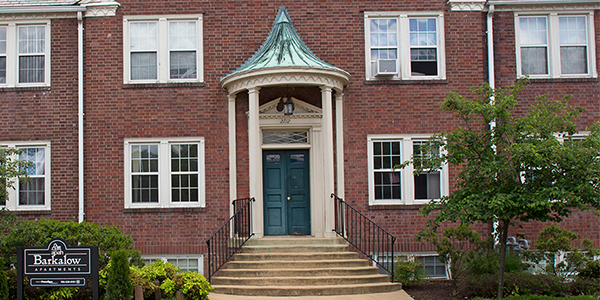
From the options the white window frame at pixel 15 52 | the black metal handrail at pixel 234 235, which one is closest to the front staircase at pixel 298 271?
the black metal handrail at pixel 234 235

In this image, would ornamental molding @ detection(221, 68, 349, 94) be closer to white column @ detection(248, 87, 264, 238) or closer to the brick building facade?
white column @ detection(248, 87, 264, 238)

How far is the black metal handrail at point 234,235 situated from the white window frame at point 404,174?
112 inches

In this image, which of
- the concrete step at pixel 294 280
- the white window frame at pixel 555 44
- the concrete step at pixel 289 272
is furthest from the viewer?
the white window frame at pixel 555 44

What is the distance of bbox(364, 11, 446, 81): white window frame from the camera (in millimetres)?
13305

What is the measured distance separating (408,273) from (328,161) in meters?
2.77

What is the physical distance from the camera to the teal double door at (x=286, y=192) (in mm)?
13133

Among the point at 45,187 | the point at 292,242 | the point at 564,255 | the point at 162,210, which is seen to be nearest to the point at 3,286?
the point at 162,210

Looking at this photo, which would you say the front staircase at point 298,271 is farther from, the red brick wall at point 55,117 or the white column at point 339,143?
the red brick wall at point 55,117

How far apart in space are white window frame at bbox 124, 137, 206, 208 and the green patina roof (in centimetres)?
201

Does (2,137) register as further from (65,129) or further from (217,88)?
(217,88)

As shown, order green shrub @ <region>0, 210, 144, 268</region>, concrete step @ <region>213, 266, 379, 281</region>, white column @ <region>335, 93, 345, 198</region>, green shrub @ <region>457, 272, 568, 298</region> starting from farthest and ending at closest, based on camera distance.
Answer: white column @ <region>335, 93, 345, 198</region>, concrete step @ <region>213, 266, 379, 281</region>, green shrub @ <region>457, 272, 568, 298</region>, green shrub @ <region>0, 210, 144, 268</region>

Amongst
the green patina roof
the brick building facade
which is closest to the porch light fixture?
the brick building facade

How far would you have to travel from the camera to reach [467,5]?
13.4 meters

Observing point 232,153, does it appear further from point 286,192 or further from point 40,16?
point 40,16
